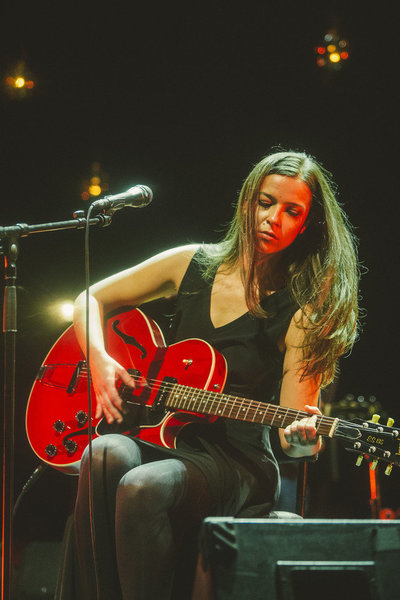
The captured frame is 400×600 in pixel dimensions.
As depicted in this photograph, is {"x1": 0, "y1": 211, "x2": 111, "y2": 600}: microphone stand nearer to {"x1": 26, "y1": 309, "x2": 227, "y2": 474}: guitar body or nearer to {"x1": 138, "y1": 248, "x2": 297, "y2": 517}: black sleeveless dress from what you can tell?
{"x1": 26, "y1": 309, "x2": 227, "y2": 474}: guitar body

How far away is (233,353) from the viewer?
221cm

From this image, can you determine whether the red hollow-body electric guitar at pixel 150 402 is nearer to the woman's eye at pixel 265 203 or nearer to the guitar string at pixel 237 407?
the guitar string at pixel 237 407

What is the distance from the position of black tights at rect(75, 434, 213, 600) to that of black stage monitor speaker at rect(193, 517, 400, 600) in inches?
17.4

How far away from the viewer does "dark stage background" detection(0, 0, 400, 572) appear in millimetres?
3805

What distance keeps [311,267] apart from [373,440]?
2.49 feet

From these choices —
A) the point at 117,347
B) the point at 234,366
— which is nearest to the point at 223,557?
the point at 234,366

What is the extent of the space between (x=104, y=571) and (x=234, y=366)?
808mm

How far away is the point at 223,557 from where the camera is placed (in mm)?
1271

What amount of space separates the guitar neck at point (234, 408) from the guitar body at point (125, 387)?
32mm

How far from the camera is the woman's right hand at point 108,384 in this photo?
2125 mm

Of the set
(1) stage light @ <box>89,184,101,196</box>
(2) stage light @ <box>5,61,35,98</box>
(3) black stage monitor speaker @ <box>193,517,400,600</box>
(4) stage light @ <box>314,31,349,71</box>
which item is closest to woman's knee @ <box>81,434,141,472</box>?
(3) black stage monitor speaker @ <box>193,517,400,600</box>

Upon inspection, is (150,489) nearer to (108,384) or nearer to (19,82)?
(108,384)

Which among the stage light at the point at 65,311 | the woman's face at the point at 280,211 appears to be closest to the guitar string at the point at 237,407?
the woman's face at the point at 280,211

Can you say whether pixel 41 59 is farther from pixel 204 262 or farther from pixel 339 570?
pixel 339 570
